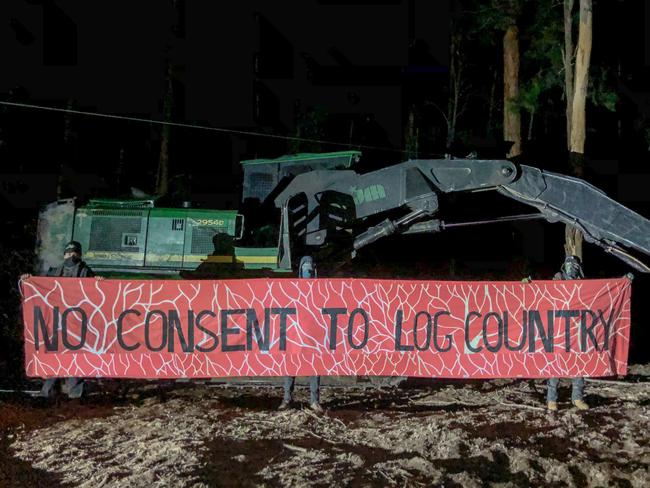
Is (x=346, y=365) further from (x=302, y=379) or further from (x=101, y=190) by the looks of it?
(x=101, y=190)

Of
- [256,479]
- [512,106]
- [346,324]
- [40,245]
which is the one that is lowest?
[256,479]

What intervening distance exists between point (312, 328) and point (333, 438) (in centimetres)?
157

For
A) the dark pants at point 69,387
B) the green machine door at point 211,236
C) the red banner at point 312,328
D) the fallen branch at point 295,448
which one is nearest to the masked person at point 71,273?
the dark pants at point 69,387

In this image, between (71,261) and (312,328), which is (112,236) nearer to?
(71,261)

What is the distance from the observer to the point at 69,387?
8602mm

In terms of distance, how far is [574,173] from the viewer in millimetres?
12758

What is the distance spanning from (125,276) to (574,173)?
8920 mm

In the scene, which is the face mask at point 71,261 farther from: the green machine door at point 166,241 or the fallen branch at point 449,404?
the fallen branch at point 449,404

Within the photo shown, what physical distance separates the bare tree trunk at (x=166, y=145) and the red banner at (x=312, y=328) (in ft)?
48.8

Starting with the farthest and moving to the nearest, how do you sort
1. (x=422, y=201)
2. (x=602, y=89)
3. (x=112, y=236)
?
(x=602, y=89), (x=112, y=236), (x=422, y=201)

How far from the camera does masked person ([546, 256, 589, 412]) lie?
8.13 meters

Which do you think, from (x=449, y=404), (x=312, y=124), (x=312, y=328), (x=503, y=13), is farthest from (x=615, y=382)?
(x=312, y=124)

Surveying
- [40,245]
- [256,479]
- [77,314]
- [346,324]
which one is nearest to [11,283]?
[40,245]

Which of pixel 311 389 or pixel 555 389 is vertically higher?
pixel 555 389
